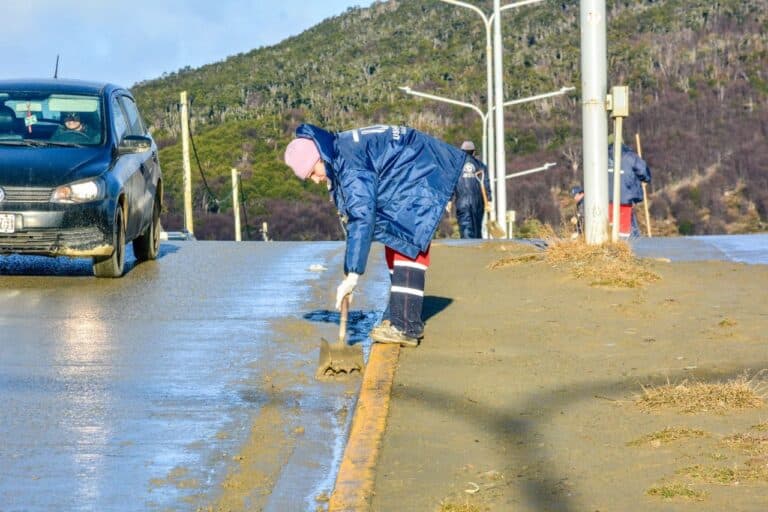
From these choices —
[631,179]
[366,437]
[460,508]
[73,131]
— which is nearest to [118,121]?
[73,131]

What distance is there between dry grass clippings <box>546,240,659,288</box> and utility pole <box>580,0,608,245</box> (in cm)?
54

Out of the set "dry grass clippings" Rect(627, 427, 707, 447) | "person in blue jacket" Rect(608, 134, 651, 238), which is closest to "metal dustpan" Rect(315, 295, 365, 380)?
"dry grass clippings" Rect(627, 427, 707, 447)

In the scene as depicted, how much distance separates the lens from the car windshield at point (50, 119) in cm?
1429

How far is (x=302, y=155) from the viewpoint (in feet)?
30.9

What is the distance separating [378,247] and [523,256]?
369 cm

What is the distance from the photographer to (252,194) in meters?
82.7

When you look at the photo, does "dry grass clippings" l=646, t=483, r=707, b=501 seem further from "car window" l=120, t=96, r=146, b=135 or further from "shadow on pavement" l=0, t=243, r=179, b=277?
"car window" l=120, t=96, r=146, b=135

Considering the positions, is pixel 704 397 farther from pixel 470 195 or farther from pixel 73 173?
pixel 470 195

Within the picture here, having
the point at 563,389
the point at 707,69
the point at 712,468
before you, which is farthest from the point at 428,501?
the point at 707,69

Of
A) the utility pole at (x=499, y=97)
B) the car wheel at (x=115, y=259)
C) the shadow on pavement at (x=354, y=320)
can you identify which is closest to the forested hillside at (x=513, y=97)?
the utility pole at (x=499, y=97)

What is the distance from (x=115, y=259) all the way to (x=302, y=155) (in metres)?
4.96

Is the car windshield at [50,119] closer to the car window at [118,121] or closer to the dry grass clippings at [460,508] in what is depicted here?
the car window at [118,121]

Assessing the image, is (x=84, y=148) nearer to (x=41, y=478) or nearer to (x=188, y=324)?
(x=188, y=324)

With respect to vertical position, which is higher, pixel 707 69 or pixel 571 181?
pixel 707 69
